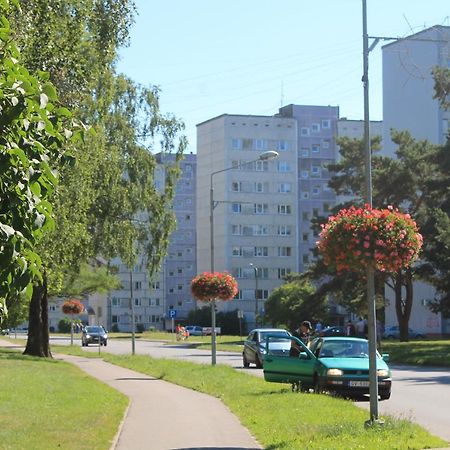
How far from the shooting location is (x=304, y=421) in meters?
13.9

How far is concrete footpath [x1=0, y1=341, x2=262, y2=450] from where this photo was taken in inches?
488

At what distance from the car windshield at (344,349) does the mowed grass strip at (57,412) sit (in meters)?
4.78

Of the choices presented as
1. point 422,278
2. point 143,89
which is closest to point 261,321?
point 422,278

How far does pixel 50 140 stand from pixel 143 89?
3294 cm

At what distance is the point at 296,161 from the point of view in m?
Result: 114

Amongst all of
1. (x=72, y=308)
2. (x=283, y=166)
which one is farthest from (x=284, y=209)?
(x=72, y=308)

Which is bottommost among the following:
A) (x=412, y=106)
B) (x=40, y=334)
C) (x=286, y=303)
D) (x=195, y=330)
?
(x=195, y=330)

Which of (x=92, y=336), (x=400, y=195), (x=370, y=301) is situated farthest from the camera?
(x=92, y=336)

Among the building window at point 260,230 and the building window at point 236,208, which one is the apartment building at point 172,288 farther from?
the building window at point 260,230

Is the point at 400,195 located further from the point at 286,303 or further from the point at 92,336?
the point at 92,336

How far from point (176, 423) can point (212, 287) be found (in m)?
16.9

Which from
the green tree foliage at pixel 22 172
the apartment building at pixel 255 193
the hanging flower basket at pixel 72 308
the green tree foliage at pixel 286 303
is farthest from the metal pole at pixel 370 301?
the apartment building at pixel 255 193

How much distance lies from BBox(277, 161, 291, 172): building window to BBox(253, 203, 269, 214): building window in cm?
499

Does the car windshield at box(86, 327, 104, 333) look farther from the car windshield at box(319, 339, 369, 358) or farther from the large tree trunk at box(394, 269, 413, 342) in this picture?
the car windshield at box(319, 339, 369, 358)
